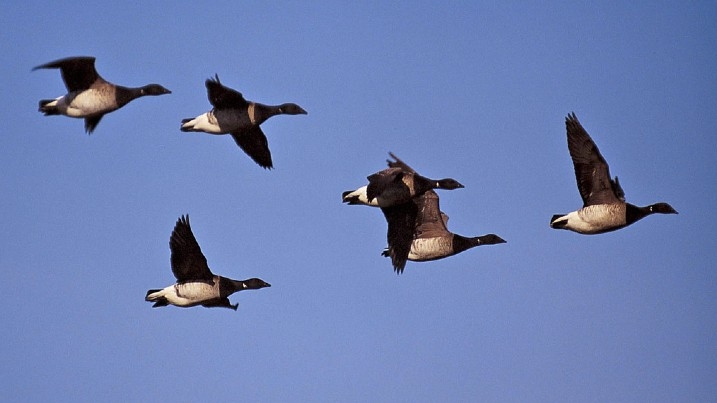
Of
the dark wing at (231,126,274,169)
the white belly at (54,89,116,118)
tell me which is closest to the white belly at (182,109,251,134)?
the dark wing at (231,126,274,169)

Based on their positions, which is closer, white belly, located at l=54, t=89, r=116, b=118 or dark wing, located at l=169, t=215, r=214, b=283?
white belly, located at l=54, t=89, r=116, b=118

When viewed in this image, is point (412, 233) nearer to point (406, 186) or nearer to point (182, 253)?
point (406, 186)

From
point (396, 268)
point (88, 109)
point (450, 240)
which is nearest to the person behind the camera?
point (88, 109)

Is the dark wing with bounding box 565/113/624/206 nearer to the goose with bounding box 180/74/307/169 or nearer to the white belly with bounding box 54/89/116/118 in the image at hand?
the goose with bounding box 180/74/307/169

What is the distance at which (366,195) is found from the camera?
23.5 meters

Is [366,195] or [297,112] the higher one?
[297,112]

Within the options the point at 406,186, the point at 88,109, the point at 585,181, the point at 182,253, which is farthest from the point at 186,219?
the point at 585,181

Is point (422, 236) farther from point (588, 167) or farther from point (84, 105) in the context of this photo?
point (84, 105)

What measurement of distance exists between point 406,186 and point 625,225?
4243 mm

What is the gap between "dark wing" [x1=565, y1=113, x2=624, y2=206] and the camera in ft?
75.4

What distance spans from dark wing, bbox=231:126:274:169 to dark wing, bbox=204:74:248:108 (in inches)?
61.5

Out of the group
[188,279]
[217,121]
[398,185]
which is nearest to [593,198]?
[398,185]

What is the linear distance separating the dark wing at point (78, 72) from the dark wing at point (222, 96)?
207 centimetres

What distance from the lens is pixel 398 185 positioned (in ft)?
76.7
